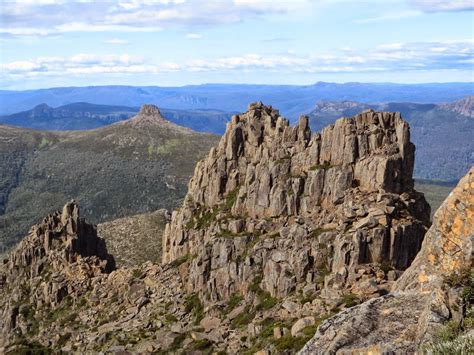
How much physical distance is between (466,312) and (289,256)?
2232 inches

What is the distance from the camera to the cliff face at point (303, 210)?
72.1 metres

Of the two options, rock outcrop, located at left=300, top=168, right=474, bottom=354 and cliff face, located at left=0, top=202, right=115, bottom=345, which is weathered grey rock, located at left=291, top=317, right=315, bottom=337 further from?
cliff face, located at left=0, top=202, right=115, bottom=345

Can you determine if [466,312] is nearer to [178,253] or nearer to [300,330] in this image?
[300,330]

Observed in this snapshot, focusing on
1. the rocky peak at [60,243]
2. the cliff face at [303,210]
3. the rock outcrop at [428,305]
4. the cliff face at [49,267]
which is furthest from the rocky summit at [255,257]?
the rock outcrop at [428,305]

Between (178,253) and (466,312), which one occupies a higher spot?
(466,312)

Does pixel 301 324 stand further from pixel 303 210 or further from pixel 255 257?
pixel 303 210

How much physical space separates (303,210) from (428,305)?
211 feet

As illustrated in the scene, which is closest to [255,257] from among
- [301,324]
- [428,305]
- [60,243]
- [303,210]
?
[303,210]

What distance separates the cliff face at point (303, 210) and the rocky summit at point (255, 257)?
0.66 feet

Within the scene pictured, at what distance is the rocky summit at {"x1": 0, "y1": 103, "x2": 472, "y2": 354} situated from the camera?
7144 cm

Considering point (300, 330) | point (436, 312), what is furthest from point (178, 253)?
point (436, 312)

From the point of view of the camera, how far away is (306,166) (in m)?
94.7

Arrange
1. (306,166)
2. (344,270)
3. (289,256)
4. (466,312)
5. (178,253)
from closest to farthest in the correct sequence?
(466,312) < (344,270) < (289,256) < (306,166) < (178,253)

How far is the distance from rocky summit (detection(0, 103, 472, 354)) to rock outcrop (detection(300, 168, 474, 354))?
11.7 ft
